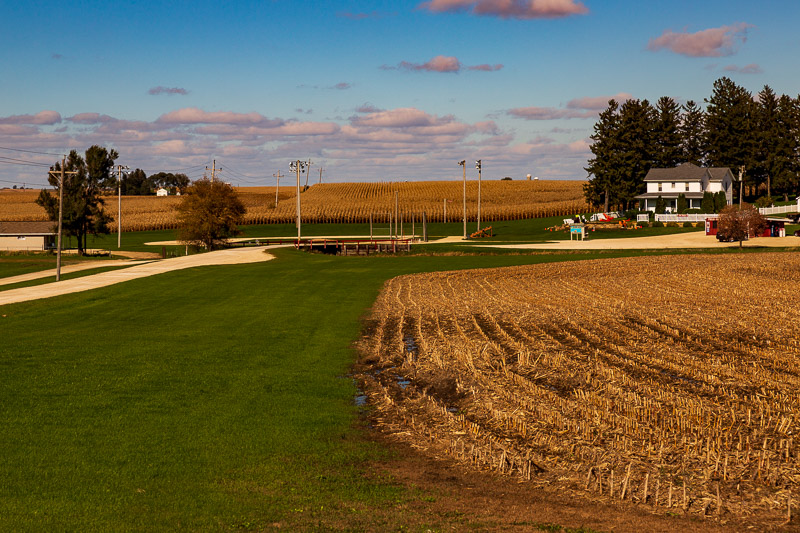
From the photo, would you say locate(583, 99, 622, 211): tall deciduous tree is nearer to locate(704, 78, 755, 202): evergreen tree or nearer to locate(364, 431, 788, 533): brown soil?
locate(704, 78, 755, 202): evergreen tree

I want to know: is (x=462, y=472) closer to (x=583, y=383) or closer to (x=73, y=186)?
(x=583, y=383)

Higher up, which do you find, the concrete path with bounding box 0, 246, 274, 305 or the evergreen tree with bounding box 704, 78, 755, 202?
the evergreen tree with bounding box 704, 78, 755, 202

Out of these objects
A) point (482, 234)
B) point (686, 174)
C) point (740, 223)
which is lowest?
point (482, 234)

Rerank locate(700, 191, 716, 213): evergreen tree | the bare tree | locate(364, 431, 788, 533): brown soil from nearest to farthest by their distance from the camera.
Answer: locate(364, 431, 788, 533): brown soil, the bare tree, locate(700, 191, 716, 213): evergreen tree

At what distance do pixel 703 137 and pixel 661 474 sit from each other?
156m

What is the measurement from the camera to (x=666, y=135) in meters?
151

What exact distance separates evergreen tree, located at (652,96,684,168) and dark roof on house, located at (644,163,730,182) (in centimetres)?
1460

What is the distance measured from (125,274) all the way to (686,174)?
103 m

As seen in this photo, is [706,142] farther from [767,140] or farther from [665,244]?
[665,244]

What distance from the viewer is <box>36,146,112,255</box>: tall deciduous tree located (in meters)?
91.0

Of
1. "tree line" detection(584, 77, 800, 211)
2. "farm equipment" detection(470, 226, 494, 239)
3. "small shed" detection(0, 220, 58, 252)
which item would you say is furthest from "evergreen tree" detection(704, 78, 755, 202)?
"small shed" detection(0, 220, 58, 252)

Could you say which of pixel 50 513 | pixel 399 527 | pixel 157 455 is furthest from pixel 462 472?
pixel 50 513

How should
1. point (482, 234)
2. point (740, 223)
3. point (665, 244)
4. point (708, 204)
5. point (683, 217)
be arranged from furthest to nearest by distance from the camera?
point (708, 204), point (683, 217), point (482, 234), point (665, 244), point (740, 223)

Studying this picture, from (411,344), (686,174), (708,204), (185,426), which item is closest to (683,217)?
→ (708,204)
